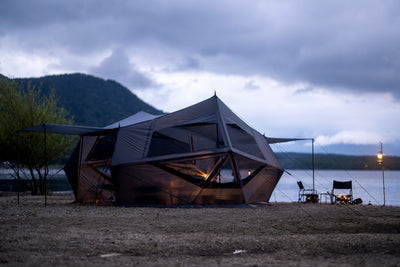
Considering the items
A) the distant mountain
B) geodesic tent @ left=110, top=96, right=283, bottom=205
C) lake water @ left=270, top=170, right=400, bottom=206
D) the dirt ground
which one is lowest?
lake water @ left=270, top=170, right=400, bottom=206

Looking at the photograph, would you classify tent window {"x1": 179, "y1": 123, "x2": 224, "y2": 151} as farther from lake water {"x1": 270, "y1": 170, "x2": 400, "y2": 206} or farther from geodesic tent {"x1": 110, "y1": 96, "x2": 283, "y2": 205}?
lake water {"x1": 270, "y1": 170, "x2": 400, "y2": 206}

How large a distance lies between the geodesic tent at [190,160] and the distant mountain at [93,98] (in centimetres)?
6975

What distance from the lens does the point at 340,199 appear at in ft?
48.4

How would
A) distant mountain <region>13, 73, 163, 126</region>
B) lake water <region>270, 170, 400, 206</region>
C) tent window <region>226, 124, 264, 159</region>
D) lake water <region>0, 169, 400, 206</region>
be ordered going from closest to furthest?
tent window <region>226, 124, 264, 159</region>
lake water <region>0, 169, 400, 206</region>
lake water <region>270, 170, 400, 206</region>
distant mountain <region>13, 73, 163, 126</region>

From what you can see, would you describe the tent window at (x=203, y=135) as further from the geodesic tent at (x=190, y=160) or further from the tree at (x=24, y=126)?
the tree at (x=24, y=126)

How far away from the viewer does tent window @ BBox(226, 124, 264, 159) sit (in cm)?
1157

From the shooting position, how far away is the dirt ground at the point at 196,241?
14.5ft

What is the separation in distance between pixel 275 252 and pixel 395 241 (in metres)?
1.87

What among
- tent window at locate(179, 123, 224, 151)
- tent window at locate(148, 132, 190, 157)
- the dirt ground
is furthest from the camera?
tent window at locate(179, 123, 224, 151)

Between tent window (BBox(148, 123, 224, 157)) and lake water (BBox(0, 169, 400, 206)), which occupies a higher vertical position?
tent window (BBox(148, 123, 224, 157))

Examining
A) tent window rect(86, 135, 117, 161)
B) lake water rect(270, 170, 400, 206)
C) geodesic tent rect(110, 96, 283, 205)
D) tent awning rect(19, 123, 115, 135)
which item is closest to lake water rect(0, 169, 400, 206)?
lake water rect(270, 170, 400, 206)

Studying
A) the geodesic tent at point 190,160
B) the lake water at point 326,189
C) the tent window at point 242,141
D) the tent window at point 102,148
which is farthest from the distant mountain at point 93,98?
the tent window at point 242,141

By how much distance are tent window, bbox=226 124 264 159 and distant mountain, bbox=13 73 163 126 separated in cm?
7009

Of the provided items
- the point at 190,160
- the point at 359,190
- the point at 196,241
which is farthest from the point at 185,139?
the point at 359,190
